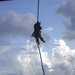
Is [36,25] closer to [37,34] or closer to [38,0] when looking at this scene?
[37,34]

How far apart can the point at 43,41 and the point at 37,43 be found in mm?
1475

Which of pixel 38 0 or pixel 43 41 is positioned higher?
pixel 38 0

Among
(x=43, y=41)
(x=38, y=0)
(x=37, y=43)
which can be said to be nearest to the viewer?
(x=38, y=0)

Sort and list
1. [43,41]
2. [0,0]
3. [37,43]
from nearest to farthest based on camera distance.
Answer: [37,43]
[43,41]
[0,0]

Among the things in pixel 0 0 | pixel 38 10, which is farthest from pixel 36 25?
pixel 0 0

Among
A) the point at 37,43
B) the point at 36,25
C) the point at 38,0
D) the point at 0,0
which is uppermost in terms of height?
the point at 0,0

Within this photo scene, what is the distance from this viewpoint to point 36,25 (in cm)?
1775

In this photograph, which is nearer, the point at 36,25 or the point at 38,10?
the point at 38,10

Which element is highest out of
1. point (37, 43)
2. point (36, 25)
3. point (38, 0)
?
point (38, 0)

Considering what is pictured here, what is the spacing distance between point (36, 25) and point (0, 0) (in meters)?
5.75

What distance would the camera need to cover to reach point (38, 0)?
1390cm

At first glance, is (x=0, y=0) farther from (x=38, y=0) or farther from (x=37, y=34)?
(x=38, y=0)

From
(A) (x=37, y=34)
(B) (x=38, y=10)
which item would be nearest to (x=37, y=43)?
(A) (x=37, y=34)

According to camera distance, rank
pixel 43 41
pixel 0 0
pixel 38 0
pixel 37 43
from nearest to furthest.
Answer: pixel 38 0 → pixel 37 43 → pixel 43 41 → pixel 0 0
